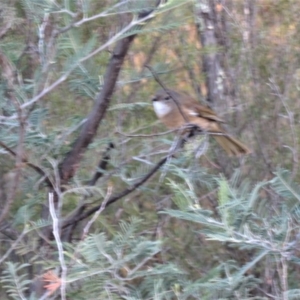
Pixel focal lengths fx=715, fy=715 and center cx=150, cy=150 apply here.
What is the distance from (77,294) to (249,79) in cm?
174

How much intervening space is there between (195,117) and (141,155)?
0.73 meters

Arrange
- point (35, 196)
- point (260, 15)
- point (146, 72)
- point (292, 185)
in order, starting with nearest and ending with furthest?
point (292, 185), point (35, 196), point (146, 72), point (260, 15)

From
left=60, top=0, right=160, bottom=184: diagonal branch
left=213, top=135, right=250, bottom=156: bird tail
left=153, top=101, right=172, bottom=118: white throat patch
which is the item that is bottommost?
left=213, top=135, right=250, bottom=156: bird tail

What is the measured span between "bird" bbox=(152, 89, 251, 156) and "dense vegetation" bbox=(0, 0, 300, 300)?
8 centimetres

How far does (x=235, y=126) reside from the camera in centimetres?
409

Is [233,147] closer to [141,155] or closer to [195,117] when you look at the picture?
[195,117]

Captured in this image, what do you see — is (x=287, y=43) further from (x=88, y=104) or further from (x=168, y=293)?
(x=168, y=293)

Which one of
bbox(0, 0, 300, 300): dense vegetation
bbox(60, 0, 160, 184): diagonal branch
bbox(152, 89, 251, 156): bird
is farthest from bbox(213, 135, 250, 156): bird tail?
bbox(60, 0, 160, 184): diagonal branch

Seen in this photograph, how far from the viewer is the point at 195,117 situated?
398cm

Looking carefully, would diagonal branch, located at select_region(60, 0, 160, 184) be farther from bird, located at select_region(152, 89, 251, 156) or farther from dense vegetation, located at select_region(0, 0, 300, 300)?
bird, located at select_region(152, 89, 251, 156)

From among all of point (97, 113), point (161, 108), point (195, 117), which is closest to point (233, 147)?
point (195, 117)

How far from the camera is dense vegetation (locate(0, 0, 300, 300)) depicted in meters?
2.46

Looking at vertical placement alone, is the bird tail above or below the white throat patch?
below

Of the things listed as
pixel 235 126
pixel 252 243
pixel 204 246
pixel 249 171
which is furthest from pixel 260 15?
pixel 252 243
